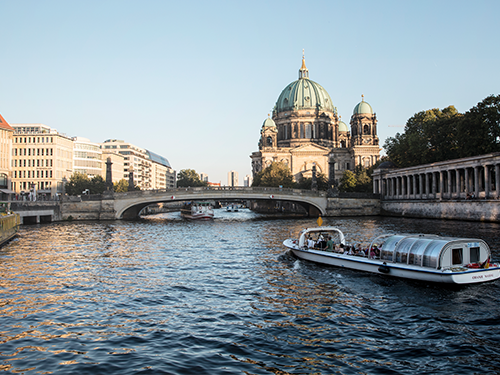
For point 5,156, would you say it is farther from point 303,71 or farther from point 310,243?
point 303,71

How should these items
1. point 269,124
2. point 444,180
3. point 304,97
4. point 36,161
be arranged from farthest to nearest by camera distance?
1. point 304,97
2. point 269,124
3. point 36,161
4. point 444,180

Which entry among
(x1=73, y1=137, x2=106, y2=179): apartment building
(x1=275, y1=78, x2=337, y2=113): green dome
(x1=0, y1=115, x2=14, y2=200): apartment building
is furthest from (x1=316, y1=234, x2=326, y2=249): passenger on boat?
(x1=275, y1=78, x2=337, y2=113): green dome

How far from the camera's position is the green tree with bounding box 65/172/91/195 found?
4397 inches

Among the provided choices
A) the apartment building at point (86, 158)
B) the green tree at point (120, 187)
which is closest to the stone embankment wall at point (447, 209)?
the green tree at point (120, 187)

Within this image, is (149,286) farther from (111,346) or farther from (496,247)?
(496,247)

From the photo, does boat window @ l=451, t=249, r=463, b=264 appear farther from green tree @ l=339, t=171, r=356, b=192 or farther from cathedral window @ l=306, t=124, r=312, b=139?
cathedral window @ l=306, t=124, r=312, b=139

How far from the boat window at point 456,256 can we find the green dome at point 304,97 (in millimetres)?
141598

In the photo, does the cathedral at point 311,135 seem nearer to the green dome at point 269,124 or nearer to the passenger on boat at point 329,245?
the green dome at point 269,124

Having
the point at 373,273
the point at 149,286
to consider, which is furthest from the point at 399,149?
the point at 149,286

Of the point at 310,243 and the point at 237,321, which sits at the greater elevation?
the point at 310,243

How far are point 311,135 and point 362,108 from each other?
24202 mm

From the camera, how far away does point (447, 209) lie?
66500 millimetres

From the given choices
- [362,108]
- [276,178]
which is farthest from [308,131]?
[276,178]

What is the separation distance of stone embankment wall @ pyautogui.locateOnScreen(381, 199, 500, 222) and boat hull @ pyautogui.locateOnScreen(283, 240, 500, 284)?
1483 inches
